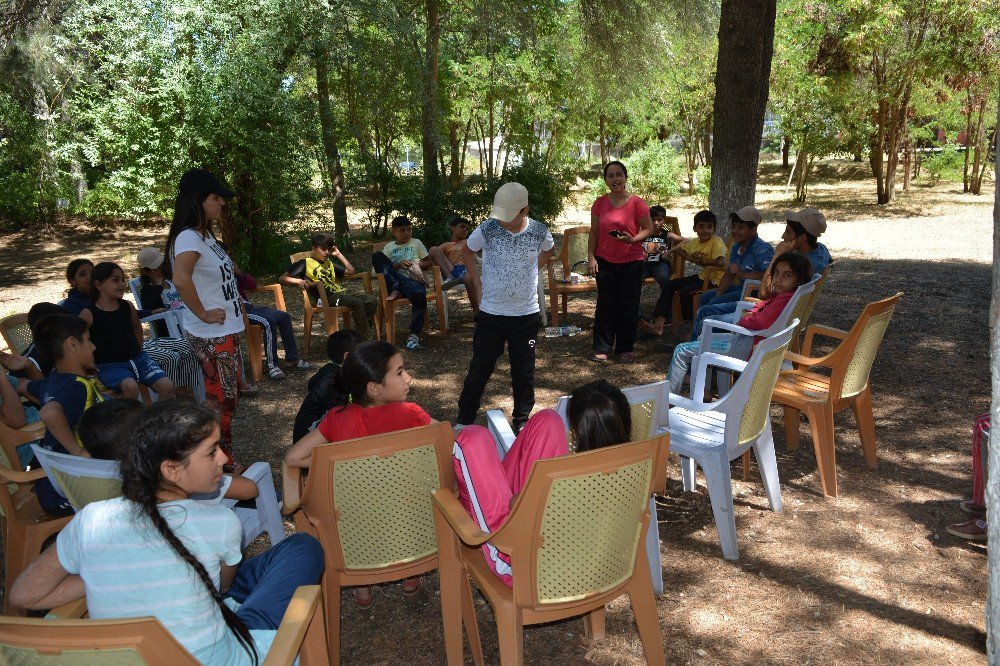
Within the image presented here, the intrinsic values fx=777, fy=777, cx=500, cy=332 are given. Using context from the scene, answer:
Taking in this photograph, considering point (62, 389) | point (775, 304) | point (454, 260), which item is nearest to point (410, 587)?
point (62, 389)

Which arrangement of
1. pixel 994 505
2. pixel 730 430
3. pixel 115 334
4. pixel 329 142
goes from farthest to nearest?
pixel 329 142
pixel 115 334
pixel 730 430
pixel 994 505

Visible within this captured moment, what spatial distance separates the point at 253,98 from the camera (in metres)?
10.6

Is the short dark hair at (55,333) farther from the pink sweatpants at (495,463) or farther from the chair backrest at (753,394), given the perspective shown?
the chair backrest at (753,394)

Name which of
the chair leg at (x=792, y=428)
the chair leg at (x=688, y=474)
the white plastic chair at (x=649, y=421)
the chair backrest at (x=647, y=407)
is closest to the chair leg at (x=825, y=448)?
the chair leg at (x=792, y=428)

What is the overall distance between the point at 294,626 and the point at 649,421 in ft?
5.66

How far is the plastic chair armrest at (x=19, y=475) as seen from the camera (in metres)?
3.28

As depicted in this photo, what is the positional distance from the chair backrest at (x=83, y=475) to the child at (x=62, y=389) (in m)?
0.64

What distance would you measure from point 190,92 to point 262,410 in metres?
6.25

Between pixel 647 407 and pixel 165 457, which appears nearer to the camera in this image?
pixel 165 457

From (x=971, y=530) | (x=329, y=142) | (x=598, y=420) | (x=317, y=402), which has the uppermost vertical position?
(x=329, y=142)

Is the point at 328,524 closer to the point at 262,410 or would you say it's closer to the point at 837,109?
the point at 262,410

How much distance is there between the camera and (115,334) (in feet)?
16.6

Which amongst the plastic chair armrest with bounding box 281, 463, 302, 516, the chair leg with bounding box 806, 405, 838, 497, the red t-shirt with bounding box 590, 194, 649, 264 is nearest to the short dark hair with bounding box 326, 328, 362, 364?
the plastic chair armrest with bounding box 281, 463, 302, 516

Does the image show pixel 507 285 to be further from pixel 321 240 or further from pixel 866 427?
pixel 321 240
